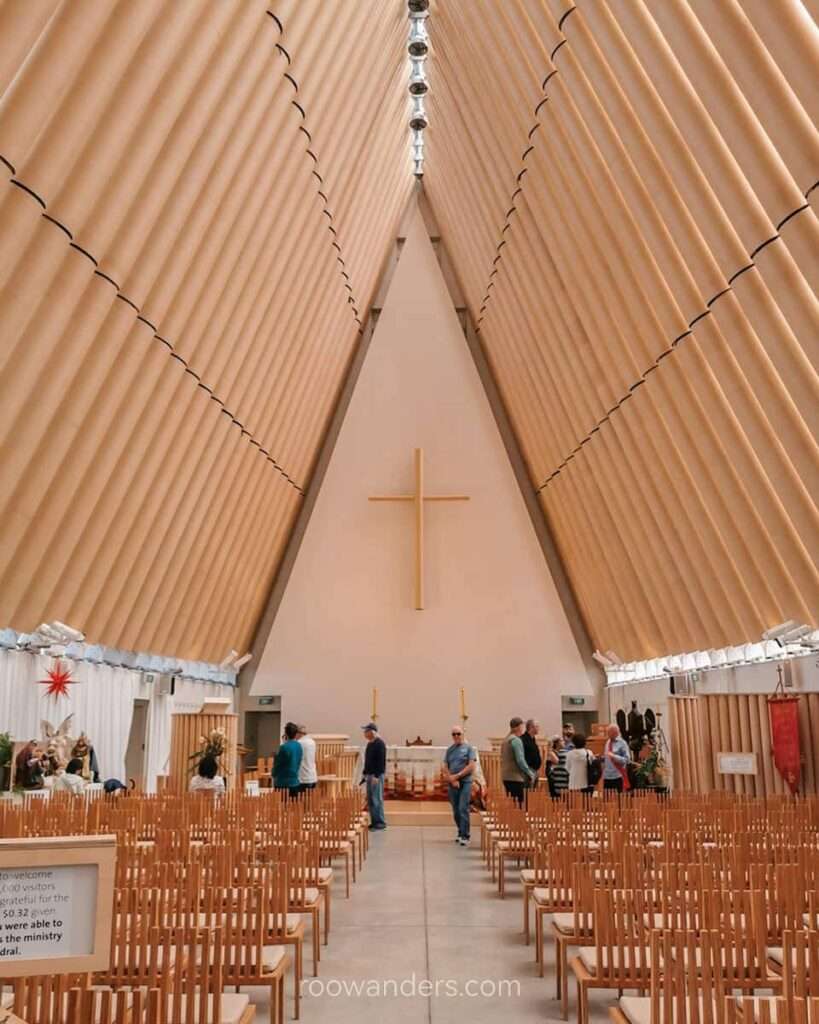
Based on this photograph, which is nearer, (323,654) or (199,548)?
(199,548)

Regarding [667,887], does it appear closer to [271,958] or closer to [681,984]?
[681,984]

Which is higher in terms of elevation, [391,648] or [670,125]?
[670,125]

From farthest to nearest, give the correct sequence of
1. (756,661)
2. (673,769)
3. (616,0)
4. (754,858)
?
(673,769) → (756,661) → (616,0) → (754,858)

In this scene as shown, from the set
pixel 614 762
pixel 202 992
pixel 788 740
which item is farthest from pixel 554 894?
pixel 788 740

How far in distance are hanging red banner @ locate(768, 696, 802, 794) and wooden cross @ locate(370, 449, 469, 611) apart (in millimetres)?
8989

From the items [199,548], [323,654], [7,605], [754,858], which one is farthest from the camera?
[323,654]

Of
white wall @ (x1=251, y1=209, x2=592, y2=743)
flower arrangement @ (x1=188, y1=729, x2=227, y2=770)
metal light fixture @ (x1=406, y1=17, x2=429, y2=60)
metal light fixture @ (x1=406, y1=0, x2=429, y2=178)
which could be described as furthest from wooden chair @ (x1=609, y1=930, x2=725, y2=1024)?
white wall @ (x1=251, y1=209, x2=592, y2=743)

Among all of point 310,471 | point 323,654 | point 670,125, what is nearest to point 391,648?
point 323,654

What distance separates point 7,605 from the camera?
379 inches

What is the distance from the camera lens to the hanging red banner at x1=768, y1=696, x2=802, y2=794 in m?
9.73

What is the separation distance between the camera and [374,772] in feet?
37.8

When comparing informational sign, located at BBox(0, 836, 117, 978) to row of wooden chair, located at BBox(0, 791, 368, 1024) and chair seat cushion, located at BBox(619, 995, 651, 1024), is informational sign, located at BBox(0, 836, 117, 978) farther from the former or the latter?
chair seat cushion, located at BBox(619, 995, 651, 1024)

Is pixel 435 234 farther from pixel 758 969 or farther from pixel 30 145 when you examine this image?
pixel 758 969

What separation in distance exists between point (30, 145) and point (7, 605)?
478 cm
